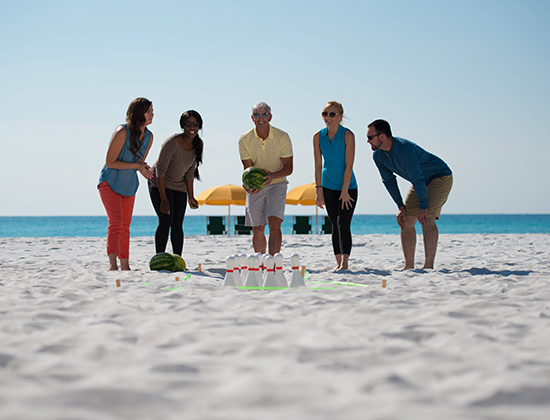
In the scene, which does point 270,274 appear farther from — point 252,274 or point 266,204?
point 266,204

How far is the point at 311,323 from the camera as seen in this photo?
2.20 m

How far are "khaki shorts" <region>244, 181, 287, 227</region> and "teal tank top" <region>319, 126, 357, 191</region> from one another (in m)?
0.49

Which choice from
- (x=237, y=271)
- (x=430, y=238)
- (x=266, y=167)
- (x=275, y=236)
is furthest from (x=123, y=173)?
(x=430, y=238)

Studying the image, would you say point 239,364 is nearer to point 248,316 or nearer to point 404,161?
point 248,316

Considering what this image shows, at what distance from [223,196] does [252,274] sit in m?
13.1

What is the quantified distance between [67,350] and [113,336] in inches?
8.5

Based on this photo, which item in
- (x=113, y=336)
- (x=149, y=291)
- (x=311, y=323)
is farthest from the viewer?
(x=149, y=291)

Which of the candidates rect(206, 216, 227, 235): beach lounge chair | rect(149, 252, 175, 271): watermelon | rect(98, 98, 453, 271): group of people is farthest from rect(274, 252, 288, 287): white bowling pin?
rect(206, 216, 227, 235): beach lounge chair

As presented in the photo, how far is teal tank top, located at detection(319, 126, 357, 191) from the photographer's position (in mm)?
4855

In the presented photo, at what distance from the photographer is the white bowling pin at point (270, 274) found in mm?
3371

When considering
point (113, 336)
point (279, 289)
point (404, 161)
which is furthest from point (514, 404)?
point (404, 161)

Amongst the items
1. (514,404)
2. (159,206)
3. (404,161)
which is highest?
(404,161)

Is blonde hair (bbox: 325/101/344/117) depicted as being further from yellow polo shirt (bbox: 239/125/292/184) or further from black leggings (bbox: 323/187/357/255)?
black leggings (bbox: 323/187/357/255)

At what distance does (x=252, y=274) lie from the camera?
3389 millimetres
